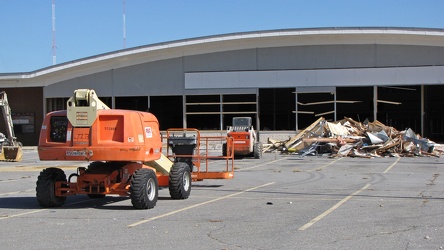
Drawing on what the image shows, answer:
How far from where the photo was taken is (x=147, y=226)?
941 cm

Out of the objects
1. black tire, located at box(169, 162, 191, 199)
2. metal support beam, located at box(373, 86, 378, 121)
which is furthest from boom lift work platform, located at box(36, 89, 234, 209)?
metal support beam, located at box(373, 86, 378, 121)

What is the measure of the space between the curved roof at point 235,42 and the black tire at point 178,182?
2552 cm

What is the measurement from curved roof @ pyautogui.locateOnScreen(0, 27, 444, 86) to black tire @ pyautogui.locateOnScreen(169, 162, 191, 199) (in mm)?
25524

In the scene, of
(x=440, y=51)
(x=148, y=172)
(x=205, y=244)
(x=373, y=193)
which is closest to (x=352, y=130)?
(x=440, y=51)

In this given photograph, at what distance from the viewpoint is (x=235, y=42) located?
38250 mm

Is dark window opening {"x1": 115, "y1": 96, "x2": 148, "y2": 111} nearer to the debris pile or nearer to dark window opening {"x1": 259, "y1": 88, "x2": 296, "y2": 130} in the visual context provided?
dark window opening {"x1": 259, "y1": 88, "x2": 296, "y2": 130}

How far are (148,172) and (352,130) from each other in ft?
75.2

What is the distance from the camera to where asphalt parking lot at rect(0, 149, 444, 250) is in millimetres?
8078

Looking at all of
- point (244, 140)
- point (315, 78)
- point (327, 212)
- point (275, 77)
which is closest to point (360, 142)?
point (244, 140)

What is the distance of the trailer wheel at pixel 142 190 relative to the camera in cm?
1107

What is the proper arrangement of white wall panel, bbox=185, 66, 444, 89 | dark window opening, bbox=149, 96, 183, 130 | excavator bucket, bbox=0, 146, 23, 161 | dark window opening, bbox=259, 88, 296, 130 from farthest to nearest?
dark window opening, bbox=149, 96, 183, 130
dark window opening, bbox=259, 88, 296, 130
white wall panel, bbox=185, 66, 444, 89
excavator bucket, bbox=0, 146, 23, 161

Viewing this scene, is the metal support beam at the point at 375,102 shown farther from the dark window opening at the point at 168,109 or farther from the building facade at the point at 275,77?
the dark window opening at the point at 168,109

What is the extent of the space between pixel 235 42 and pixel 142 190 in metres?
28.2

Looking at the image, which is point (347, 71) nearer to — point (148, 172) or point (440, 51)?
point (440, 51)
